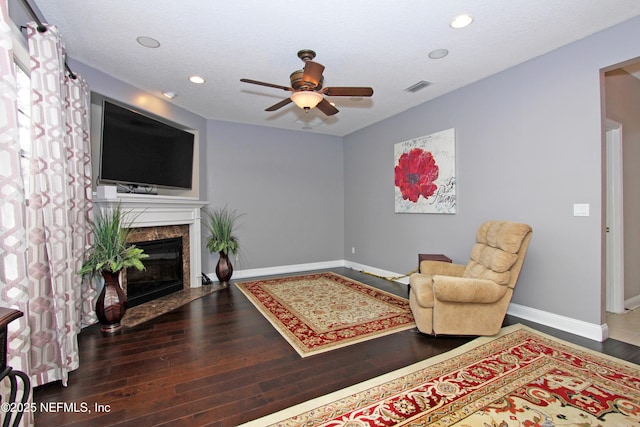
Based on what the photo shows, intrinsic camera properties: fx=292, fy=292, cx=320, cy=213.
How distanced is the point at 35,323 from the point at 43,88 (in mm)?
1668

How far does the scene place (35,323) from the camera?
2018mm

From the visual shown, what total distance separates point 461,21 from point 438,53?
522 millimetres

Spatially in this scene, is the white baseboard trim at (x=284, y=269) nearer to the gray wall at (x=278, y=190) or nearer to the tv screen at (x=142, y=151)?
the gray wall at (x=278, y=190)

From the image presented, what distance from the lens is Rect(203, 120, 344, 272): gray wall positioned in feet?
17.3

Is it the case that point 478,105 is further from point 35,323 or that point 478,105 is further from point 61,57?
point 35,323

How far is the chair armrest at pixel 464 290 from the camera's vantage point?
264 cm

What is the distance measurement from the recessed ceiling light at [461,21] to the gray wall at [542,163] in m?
1.23

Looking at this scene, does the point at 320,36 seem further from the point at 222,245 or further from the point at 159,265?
the point at 159,265

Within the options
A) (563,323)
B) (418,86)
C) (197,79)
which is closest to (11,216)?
(197,79)

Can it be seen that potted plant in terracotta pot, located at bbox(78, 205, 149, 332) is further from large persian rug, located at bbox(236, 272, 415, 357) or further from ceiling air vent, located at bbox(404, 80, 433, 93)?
ceiling air vent, located at bbox(404, 80, 433, 93)

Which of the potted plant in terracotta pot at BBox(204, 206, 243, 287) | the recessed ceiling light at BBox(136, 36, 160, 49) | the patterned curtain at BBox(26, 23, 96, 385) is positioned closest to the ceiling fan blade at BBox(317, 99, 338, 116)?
the recessed ceiling light at BBox(136, 36, 160, 49)

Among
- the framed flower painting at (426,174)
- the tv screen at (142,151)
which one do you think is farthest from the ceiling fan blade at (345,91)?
the tv screen at (142,151)

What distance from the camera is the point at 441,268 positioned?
3.46m

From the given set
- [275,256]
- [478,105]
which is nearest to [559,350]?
[478,105]
